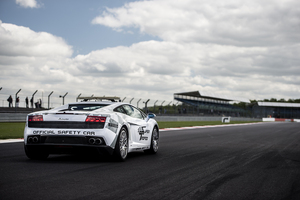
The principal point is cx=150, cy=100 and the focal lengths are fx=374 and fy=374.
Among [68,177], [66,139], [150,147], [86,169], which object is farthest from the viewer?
[150,147]

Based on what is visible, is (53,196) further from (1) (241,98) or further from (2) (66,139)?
(1) (241,98)

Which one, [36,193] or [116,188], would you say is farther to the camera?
[116,188]

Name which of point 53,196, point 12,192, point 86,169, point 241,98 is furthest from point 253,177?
point 241,98

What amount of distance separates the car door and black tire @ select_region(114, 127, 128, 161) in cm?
33

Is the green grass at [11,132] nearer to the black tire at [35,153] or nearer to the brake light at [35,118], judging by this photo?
the black tire at [35,153]

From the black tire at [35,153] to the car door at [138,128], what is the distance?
5.73 feet

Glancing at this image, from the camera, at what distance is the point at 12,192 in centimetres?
417

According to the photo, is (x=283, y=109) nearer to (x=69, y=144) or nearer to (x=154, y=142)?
(x=154, y=142)

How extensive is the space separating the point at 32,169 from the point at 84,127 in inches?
44.9

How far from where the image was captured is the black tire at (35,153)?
22.2 feet

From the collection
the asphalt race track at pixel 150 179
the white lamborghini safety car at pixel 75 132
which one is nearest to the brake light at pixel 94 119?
the white lamborghini safety car at pixel 75 132

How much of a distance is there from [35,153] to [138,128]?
214cm

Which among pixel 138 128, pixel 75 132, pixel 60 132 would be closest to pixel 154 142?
pixel 138 128

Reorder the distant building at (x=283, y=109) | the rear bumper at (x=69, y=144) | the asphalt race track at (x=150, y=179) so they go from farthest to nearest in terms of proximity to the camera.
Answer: the distant building at (x=283, y=109)
the rear bumper at (x=69, y=144)
the asphalt race track at (x=150, y=179)
